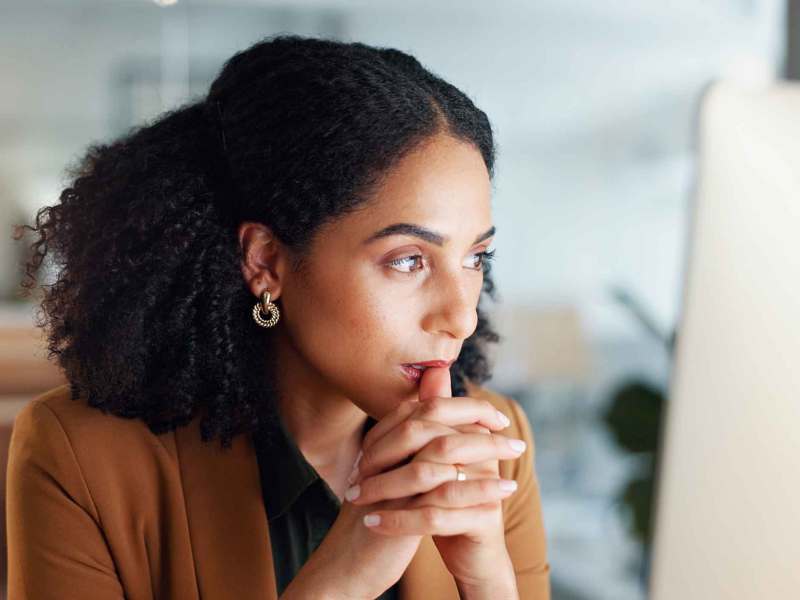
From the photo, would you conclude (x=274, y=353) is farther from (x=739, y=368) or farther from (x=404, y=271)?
(x=739, y=368)

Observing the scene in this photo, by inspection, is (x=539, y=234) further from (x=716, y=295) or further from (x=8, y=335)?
(x=716, y=295)

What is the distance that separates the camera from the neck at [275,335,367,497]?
3.56 feet

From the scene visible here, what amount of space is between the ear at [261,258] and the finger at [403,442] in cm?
24

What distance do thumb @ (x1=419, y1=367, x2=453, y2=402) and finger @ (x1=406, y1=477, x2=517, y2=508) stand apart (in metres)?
0.10

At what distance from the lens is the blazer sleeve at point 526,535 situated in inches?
46.3

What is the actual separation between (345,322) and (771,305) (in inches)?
17.2

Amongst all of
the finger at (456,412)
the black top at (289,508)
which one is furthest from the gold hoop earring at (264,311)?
the finger at (456,412)

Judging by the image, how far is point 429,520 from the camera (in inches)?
32.2

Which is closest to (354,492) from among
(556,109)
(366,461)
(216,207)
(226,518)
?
(366,461)

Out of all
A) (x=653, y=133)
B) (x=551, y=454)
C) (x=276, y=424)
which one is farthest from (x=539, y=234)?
(x=276, y=424)

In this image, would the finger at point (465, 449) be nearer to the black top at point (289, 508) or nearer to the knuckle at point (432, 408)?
the knuckle at point (432, 408)

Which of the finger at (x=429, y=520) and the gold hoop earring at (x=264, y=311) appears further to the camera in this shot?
the gold hoop earring at (x=264, y=311)

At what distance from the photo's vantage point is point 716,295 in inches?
23.9

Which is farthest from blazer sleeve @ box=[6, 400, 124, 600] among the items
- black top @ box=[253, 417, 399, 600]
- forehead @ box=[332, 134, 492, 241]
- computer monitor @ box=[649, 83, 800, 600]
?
computer monitor @ box=[649, 83, 800, 600]
